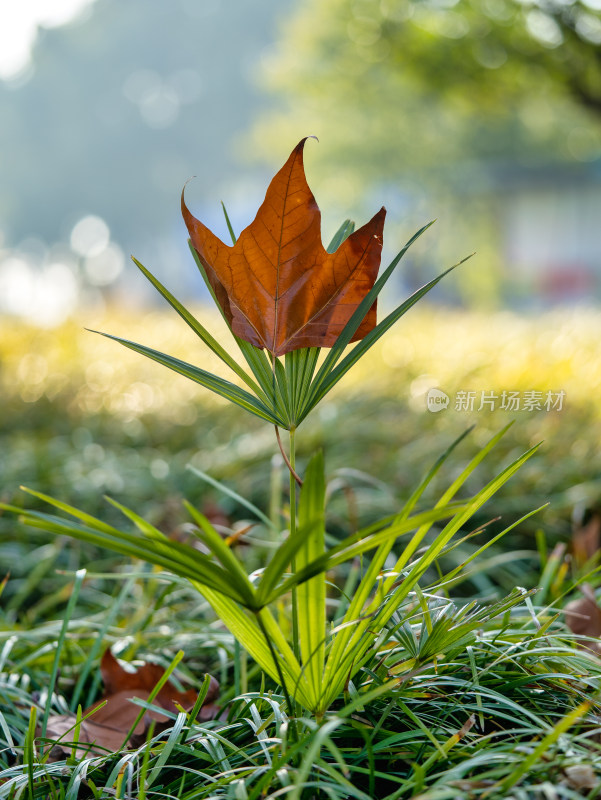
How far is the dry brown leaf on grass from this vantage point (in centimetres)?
78

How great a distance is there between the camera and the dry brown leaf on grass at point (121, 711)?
2.57 ft

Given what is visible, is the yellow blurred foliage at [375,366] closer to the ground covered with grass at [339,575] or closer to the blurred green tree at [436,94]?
the ground covered with grass at [339,575]

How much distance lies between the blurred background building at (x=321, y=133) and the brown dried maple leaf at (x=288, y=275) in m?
5.03

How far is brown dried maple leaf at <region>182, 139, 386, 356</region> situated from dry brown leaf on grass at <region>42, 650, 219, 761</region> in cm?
39

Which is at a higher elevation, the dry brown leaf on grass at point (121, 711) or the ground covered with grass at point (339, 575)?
the ground covered with grass at point (339, 575)

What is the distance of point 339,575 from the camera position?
4.97 ft

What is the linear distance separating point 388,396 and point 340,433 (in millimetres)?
679

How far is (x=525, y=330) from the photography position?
14.8 ft

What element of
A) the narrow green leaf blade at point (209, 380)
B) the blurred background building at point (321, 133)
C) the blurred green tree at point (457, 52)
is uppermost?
the blurred background building at point (321, 133)

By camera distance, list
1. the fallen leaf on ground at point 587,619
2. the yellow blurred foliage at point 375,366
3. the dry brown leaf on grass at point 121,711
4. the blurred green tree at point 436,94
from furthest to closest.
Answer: the blurred green tree at point 436,94 → the yellow blurred foliage at point 375,366 → the fallen leaf on ground at point 587,619 → the dry brown leaf on grass at point 121,711

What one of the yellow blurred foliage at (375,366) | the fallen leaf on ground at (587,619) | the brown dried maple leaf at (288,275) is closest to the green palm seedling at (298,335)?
the brown dried maple leaf at (288,275)

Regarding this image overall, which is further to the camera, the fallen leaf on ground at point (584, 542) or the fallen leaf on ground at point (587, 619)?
the fallen leaf on ground at point (584, 542)

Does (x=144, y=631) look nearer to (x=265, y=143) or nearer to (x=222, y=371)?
(x=222, y=371)

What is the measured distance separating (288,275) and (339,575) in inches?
41.4
